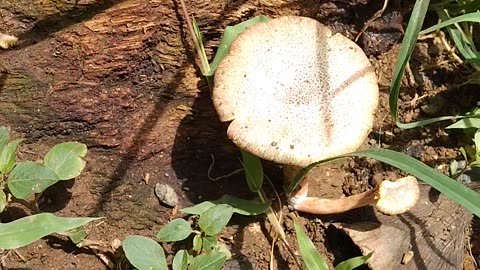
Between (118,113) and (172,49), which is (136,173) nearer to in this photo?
(118,113)

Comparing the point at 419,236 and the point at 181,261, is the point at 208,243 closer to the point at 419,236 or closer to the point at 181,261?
the point at 181,261

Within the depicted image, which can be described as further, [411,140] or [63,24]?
[411,140]

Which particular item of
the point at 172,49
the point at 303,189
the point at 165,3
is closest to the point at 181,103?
the point at 172,49

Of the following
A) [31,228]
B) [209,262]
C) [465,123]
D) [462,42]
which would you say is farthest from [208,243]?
[462,42]

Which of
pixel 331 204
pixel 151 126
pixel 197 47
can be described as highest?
pixel 197 47

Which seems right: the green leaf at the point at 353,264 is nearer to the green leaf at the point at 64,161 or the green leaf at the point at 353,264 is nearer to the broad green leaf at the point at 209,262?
the broad green leaf at the point at 209,262

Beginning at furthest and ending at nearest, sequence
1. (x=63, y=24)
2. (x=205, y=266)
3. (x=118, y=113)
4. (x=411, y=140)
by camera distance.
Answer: (x=411, y=140)
(x=118, y=113)
(x=63, y=24)
(x=205, y=266)

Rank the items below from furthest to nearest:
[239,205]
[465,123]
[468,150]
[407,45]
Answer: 1. [468,150]
2. [465,123]
3. [239,205]
4. [407,45]
